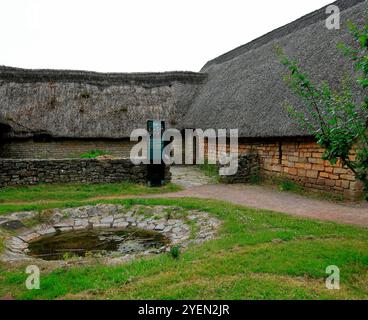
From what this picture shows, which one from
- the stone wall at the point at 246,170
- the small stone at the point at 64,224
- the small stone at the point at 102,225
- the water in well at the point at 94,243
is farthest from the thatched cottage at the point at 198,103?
the small stone at the point at 64,224

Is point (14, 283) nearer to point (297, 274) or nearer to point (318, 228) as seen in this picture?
point (297, 274)

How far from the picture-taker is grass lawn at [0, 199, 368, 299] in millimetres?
4430

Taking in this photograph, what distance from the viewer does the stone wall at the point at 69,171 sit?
11500mm

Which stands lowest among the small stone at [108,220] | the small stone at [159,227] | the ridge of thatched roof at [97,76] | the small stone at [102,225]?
the small stone at [102,225]

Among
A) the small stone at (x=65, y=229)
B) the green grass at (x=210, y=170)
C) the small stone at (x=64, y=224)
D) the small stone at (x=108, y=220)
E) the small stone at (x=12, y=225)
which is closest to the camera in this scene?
the small stone at (x=12, y=225)

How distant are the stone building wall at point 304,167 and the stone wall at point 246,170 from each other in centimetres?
23

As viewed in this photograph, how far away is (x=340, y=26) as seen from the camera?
1233 centimetres

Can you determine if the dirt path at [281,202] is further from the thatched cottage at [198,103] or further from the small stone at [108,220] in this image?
the small stone at [108,220]

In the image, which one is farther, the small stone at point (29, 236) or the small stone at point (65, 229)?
the small stone at point (65, 229)

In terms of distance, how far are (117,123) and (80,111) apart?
82.9 inches

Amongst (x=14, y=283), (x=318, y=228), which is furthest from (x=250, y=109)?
(x=14, y=283)

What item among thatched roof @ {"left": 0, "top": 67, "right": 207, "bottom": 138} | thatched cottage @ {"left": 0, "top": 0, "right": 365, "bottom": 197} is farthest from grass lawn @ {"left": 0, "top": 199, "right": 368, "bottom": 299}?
thatched roof @ {"left": 0, "top": 67, "right": 207, "bottom": 138}

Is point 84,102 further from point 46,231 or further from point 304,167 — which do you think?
point 304,167

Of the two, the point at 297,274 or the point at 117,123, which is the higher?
the point at 117,123
